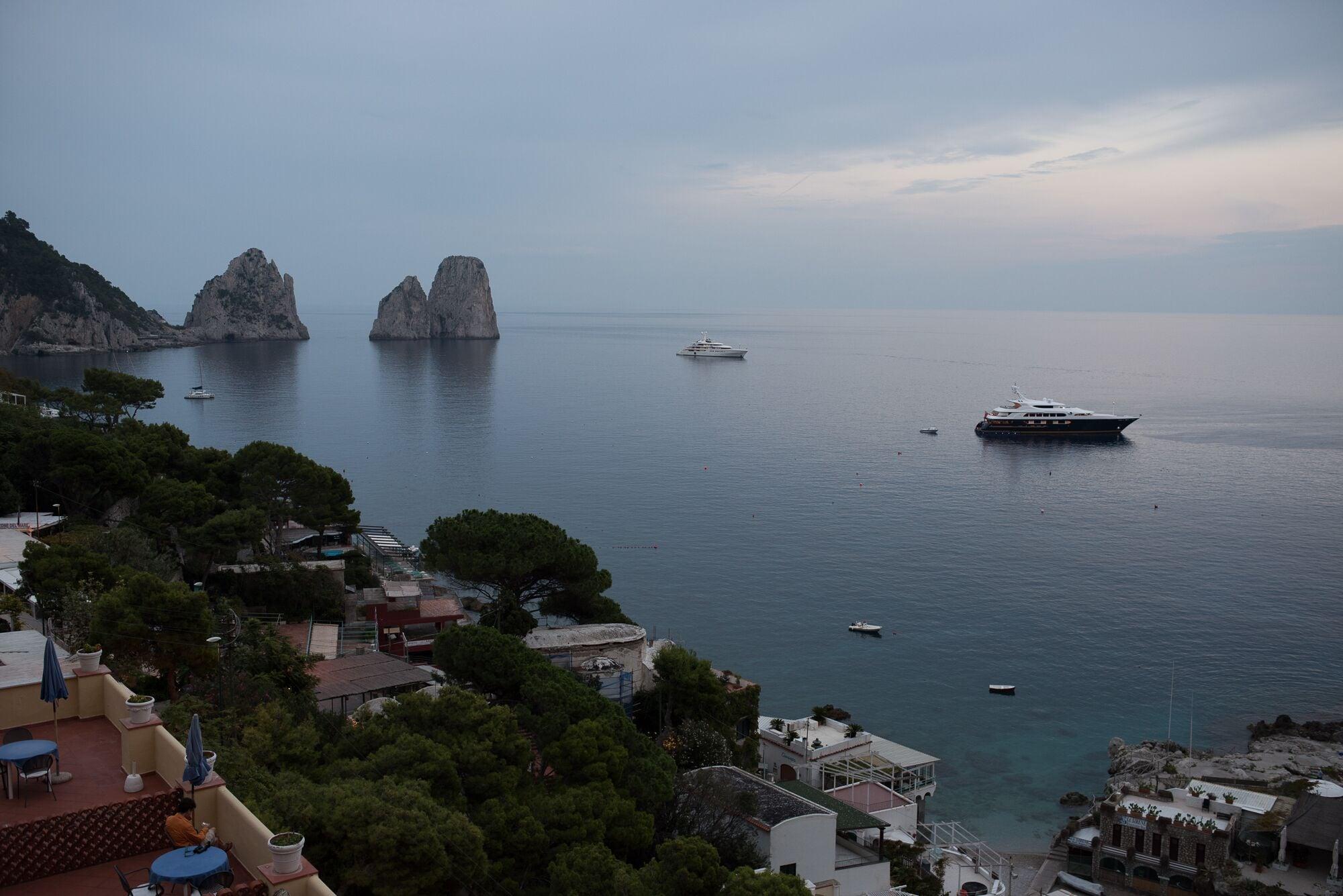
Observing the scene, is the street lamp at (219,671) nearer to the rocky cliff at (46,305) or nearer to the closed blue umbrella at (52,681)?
the closed blue umbrella at (52,681)

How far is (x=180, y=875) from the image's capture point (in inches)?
249

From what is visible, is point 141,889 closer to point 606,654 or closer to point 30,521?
point 606,654

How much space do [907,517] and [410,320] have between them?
141 meters

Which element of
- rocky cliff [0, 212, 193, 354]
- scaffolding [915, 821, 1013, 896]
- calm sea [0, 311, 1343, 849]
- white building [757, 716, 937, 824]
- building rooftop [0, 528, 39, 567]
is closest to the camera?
scaffolding [915, 821, 1013, 896]

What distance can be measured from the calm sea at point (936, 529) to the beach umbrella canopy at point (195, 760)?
20.3m

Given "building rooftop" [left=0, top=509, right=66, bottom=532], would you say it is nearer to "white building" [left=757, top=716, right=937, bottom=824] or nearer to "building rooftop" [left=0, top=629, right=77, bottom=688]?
"building rooftop" [left=0, top=629, right=77, bottom=688]

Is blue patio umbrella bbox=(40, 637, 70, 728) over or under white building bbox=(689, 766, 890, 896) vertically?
over

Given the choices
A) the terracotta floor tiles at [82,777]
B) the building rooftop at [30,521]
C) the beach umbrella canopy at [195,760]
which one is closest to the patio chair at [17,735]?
the terracotta floor tiles at [82,777]

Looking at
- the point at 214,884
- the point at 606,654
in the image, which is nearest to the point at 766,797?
the point at 606,654

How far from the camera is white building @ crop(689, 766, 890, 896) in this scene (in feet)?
51.3

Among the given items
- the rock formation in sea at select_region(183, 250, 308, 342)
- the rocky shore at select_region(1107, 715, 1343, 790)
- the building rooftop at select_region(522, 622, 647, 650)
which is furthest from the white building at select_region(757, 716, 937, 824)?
the rock formation in sea at select_region(183, 250, 308, 342)

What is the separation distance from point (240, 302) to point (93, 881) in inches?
6706

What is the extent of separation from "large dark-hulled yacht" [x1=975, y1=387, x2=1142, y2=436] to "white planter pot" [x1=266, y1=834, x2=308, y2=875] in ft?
252

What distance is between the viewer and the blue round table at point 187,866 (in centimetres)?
635
